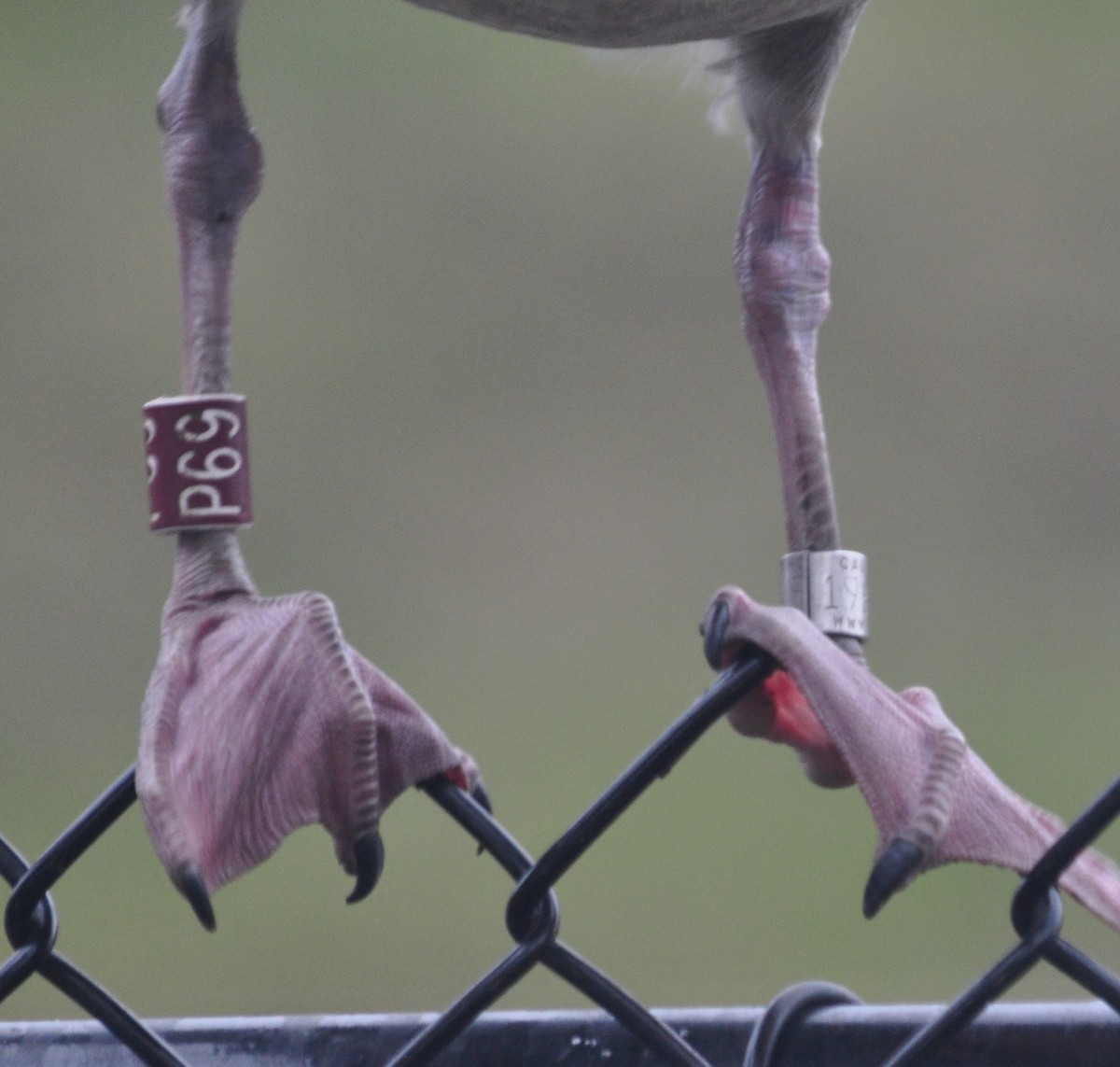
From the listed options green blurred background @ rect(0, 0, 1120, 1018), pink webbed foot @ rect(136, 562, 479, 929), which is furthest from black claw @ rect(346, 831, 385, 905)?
green blurred background @ rect(0, 0, 1120, 1018)

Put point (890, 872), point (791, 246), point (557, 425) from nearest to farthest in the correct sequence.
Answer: point (890, 872) → point (791, 246) → point (557, 425)

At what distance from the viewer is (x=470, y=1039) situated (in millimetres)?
708

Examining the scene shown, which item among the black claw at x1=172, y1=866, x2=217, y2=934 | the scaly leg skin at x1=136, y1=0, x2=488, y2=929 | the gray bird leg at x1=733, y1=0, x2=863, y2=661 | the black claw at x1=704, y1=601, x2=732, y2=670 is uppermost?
the gray bird leg at x1=733, y1=0, x2=863, y2=661

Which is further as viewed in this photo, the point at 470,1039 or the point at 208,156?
the point at 208,156

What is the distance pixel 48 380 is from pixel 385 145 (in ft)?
3.47

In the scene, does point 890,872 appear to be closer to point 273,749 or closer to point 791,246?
point 273,749

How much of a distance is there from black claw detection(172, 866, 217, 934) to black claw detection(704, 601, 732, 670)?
17 centimetres

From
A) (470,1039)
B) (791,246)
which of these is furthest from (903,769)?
(791,246)

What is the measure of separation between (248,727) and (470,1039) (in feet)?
0.42

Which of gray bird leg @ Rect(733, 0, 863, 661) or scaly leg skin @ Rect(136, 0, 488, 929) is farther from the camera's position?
gray bird leg @ Rect(733, 0, 863, 661)

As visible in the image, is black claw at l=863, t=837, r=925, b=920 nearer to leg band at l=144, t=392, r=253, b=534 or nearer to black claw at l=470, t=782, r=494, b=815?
black claw at l=470, t=782, r=494, b=815

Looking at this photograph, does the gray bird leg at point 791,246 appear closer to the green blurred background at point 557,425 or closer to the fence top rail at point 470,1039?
the fence top rail at point 470,1039

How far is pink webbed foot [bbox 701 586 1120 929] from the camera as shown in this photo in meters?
0.67

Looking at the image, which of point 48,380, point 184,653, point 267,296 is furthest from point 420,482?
point 184,653
